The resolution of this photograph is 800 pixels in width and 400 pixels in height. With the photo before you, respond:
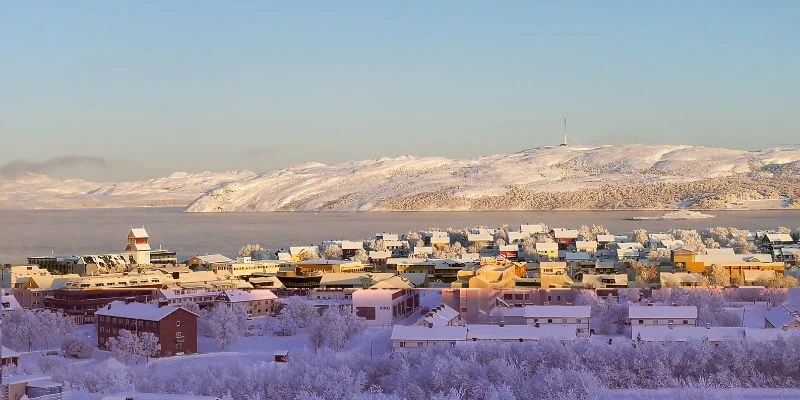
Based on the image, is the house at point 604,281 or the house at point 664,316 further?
the house at point 604,281

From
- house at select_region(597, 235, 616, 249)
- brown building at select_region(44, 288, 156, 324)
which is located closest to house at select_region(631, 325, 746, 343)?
brown building at select_region(44, 288, 156, 324)

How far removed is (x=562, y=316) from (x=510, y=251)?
28.4 feet

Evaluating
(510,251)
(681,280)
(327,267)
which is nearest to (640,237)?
(510,251)

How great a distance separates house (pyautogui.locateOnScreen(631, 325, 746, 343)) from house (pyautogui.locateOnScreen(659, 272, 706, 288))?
3.76 meters

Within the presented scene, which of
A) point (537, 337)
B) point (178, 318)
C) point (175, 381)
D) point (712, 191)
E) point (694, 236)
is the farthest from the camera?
point (712, 191)

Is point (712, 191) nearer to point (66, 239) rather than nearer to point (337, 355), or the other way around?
point (66, 239)

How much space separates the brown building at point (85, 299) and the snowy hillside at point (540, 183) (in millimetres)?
33419

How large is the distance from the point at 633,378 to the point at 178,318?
3.35 m

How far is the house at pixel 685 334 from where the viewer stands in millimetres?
7357

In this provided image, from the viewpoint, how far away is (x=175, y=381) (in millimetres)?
6289

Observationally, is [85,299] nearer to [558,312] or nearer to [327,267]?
[327,267]

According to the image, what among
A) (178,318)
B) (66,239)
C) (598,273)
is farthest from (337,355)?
(66,239)

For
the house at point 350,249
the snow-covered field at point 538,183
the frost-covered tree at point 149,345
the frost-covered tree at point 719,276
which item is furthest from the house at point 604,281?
the snow-covered field at point 538,183

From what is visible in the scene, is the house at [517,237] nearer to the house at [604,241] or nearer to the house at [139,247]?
the house at [604,241]
